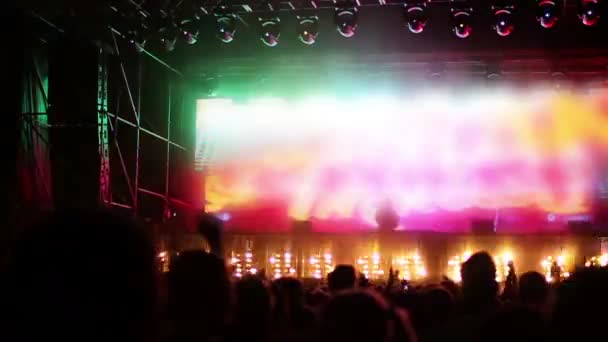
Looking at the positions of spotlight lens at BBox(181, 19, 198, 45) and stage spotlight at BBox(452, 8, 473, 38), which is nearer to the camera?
stage spotlight at BBox(452, 8, 473, 38)

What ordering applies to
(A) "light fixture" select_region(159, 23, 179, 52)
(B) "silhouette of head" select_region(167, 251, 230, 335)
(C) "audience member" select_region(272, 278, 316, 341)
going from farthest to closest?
(A) "light fixture" select_region(159, 23, 179, 52) < (C) "audience member" select_region(272, 278, 316, 341) < (B) "silhouette of head" select_region(167, 251, 230, 335)

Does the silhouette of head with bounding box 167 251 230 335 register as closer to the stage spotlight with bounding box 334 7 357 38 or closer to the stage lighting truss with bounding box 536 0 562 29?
the stage spotlight with bounding box 334 7 357 38

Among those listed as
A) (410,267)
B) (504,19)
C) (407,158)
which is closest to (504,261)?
(410,267)

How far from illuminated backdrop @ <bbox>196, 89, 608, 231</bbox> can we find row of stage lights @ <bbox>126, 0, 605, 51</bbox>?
8.66 ft

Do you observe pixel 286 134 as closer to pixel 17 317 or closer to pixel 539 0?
pixel 539 0

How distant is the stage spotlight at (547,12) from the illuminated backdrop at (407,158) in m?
3.09

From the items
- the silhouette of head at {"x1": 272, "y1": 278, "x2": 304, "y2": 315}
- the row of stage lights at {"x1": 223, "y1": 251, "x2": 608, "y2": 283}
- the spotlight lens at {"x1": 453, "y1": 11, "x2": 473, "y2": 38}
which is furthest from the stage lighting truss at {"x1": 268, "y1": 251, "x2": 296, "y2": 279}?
the silhouette of head at {"x1": 272, "y1": 278, "x2": 304, "y2": 315}

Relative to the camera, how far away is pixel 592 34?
37.1 ft

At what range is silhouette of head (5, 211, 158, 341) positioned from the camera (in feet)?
3.25

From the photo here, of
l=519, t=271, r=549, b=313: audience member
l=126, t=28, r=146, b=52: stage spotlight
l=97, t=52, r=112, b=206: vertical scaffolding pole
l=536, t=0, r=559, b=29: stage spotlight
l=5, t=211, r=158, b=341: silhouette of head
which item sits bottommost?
l=519, t=271, r=549, b=313: audience member

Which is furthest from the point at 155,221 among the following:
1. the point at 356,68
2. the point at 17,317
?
the point at 17,317

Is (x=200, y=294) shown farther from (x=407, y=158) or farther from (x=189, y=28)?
(x=407, y=158)

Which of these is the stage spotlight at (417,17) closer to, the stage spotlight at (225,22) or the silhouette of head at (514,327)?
the stage spotlight at (225,22)

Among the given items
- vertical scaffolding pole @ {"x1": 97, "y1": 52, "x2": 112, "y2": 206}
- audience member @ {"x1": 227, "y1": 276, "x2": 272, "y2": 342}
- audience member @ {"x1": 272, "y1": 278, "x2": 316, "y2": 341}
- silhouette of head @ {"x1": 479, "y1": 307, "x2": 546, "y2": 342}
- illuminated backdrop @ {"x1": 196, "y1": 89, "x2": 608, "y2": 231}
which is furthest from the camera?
illuminated backdrop @ {"x1": 196, "y1": 89, "x2": 608, "y2": 231}
